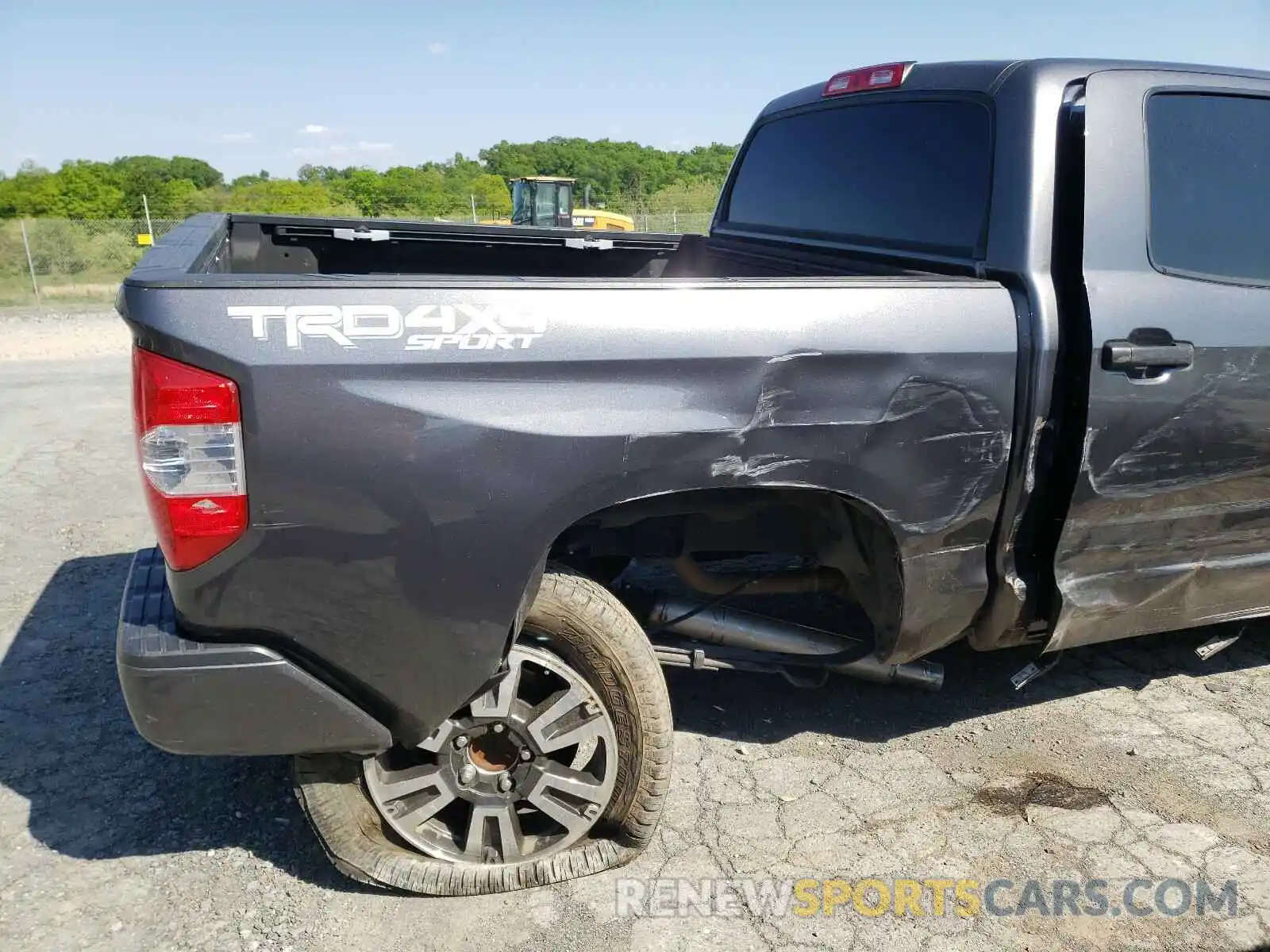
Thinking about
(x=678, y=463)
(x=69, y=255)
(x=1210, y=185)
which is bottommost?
(x=69, y=255)

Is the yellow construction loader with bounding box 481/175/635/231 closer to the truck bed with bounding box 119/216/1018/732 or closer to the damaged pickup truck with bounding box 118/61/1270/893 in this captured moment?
the damaged pickup truck with bounding box 118/61/1270/893

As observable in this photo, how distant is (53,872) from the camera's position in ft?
8.32

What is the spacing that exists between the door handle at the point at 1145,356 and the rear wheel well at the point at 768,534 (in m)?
0.74

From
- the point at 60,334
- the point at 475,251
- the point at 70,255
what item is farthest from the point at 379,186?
the point at 475,251

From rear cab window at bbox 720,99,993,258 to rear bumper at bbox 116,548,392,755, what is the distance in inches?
82.6

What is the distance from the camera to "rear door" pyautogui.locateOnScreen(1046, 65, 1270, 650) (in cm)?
253

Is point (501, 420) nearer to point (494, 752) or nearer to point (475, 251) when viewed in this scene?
point (494, 752)

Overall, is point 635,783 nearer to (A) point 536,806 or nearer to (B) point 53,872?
(A) point 536,806

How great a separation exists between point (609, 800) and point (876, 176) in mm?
2194

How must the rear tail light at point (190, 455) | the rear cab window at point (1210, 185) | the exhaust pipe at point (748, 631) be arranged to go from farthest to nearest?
the exhaust pipe at point (748, 631)
the rear cab window at point (1210, 185)
the rear tail light at point (190, 455)

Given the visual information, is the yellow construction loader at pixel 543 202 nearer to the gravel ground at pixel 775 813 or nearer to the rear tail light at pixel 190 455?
the gravel ground at pixel 775 813

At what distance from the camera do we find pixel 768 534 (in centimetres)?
275

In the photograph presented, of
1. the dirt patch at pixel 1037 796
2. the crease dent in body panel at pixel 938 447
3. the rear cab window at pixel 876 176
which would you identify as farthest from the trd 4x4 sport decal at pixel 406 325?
the dirt patch at pixel 1037 796

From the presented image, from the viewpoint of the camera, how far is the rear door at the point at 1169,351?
8.30 ft
